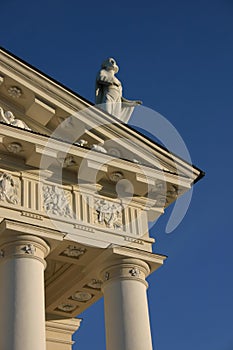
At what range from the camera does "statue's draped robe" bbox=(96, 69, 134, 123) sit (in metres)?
25.3

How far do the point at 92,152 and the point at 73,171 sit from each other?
790mm

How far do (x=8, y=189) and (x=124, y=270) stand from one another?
3924mm

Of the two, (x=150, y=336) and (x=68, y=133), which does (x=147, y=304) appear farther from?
(x=68, y=133)

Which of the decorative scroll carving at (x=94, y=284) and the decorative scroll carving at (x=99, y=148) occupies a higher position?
the decorative scroll carving at (x=99, y=148)

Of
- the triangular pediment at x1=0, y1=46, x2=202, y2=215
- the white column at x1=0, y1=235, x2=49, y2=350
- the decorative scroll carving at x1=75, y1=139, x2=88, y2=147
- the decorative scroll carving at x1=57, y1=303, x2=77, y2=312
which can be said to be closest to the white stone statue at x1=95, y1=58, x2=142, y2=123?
the triangular pediment at x1=0, y1=46, x2=202, y2=215

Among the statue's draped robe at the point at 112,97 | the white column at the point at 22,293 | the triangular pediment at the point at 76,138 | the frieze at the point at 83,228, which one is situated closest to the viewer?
the white column at the point at 22,293

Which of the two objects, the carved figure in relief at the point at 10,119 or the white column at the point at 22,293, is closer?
the white column at the point at 22,293

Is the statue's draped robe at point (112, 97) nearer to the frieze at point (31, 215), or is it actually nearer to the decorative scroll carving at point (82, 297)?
the frieze at point (31, 215)

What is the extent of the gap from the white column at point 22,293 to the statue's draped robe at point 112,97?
17.1 feet

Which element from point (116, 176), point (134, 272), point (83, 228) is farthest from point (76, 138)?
point (134, 272)

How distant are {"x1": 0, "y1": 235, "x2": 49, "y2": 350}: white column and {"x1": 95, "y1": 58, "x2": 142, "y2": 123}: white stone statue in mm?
5235

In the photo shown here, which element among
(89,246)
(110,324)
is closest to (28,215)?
(89,246)

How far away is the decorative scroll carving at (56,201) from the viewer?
22797 mm

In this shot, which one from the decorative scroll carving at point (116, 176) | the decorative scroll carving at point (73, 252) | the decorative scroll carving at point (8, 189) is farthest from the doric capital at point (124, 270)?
the decorative scroll carving at point (8, 189)
